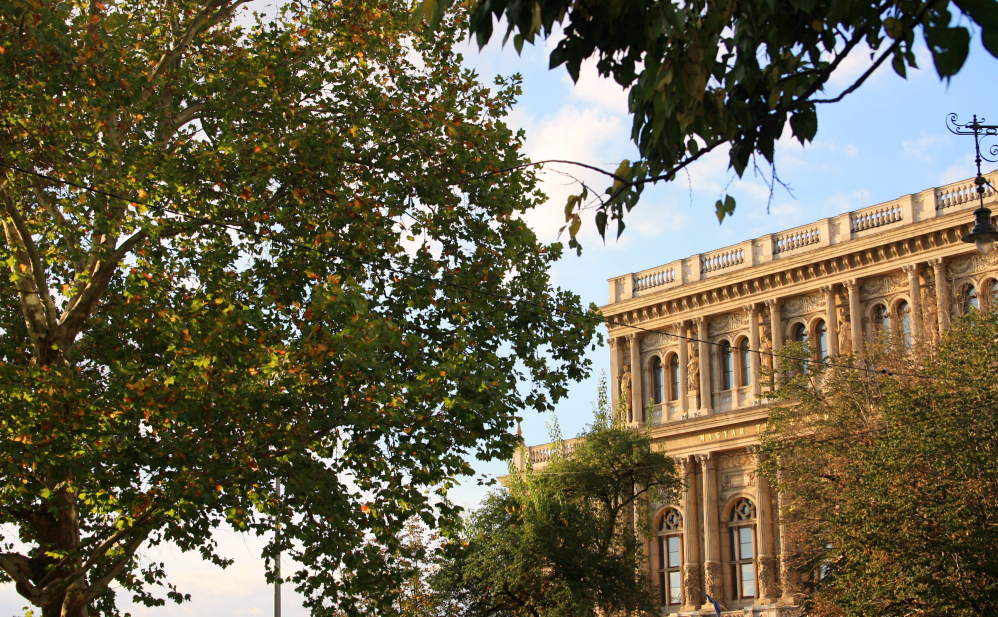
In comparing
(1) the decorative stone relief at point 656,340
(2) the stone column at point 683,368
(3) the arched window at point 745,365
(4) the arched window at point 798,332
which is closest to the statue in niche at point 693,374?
(2) the stone column at point 683,368

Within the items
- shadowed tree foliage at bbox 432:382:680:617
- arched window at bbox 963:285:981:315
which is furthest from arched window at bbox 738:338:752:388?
shadowed tree foliage at bbox 432:382:680:617

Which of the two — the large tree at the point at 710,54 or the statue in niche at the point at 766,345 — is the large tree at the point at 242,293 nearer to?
the large tree at the point at 710,54

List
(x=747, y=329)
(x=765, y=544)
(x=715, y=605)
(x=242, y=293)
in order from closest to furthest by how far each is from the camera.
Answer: (x=242, y=293), (x=715, y=605), (x=765, y=544), (x=747, y=329)

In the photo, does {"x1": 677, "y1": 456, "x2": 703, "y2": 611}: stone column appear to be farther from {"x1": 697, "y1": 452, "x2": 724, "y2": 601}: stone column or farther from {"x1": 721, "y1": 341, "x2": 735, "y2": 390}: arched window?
{"x1": 721, "y1": 341, "x2": 735, "y2": 390}: arched window

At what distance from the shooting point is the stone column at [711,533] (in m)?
39.3

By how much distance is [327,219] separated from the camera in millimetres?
14367

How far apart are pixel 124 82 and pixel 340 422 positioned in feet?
16.8

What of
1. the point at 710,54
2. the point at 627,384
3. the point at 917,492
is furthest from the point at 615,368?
the point at 710,54

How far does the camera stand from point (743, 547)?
39719mm

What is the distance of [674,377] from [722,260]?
5.01 meters

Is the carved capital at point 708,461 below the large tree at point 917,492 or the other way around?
the other way around

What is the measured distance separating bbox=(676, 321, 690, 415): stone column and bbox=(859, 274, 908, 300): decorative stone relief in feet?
25.1

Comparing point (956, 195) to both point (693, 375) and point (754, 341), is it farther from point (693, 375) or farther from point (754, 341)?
point (693, 375)

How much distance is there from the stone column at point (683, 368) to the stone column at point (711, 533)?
8.41ft
